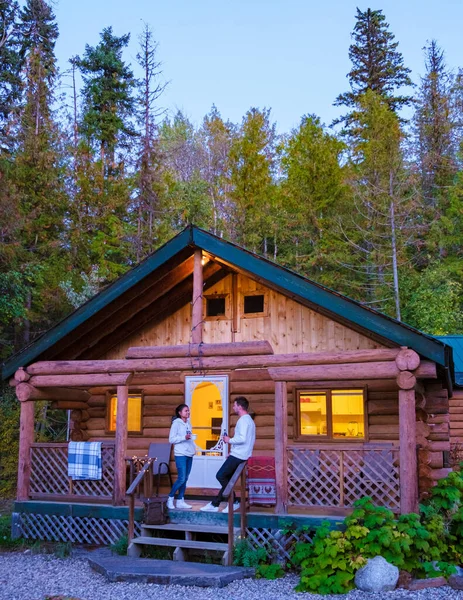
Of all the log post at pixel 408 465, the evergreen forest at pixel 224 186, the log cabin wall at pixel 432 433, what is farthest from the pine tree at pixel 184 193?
the log post at pixel 408 465

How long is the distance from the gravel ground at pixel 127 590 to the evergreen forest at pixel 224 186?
45.9 ft

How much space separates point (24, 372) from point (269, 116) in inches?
1496

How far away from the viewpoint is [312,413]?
13789 mm

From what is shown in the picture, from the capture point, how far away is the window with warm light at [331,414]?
1343cm

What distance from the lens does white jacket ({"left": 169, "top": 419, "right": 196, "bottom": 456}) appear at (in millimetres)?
11711

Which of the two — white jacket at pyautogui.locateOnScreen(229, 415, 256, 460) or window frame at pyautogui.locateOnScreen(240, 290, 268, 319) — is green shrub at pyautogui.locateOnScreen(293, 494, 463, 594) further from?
window frame at pyautogui.locateOnScreen(240, 290, 268, 319)

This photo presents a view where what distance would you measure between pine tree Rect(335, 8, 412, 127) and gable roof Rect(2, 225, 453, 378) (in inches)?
1250

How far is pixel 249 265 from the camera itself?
12.1 m

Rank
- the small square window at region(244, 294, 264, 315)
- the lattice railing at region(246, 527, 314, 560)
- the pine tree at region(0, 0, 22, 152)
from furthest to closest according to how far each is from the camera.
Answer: the pine tree at region(0, 0, 22, 152)
the small square window at region(244, 294, 264, 315)
the lattice railing at region(246, 527, 314, 560)

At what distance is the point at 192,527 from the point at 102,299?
465cm

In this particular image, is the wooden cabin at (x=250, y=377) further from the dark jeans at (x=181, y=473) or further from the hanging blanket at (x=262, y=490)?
the dark jeans at (x=181, y=473)

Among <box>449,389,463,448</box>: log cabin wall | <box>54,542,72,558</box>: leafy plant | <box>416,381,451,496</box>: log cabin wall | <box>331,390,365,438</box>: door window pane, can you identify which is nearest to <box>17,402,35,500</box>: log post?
<box>54,542,72,558</box>: leafy plant

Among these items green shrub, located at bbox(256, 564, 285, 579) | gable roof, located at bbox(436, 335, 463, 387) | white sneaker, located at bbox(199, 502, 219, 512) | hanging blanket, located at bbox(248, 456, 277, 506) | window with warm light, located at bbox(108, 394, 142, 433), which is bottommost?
A: green shrub, located at bbox(256, 564, 285, 579)

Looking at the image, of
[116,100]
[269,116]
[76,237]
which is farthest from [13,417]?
[269,116]
